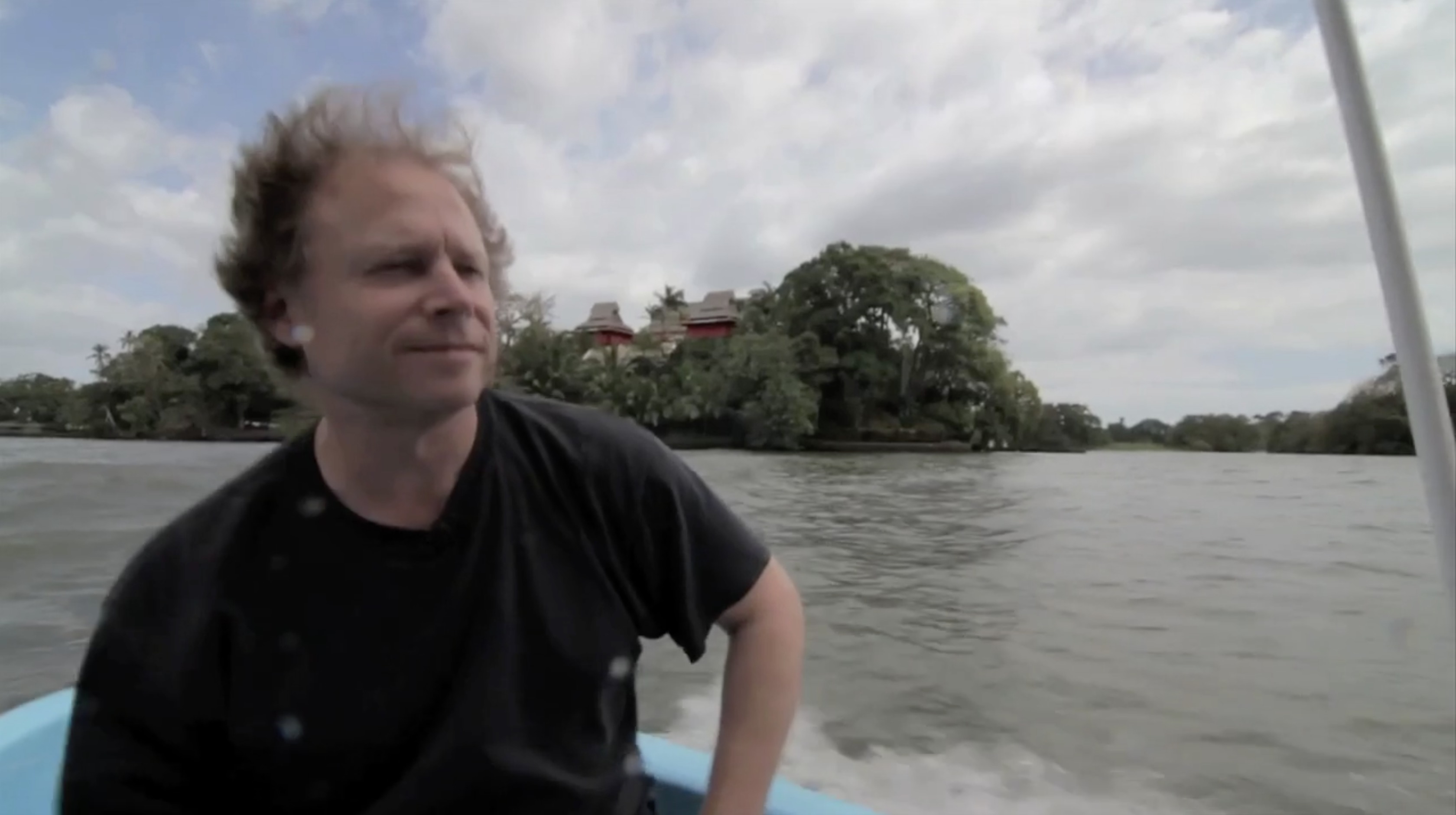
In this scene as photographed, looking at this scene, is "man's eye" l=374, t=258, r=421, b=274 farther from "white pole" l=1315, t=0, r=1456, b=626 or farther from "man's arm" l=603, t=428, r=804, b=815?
"white pole" l=1315, t=0, r=1456, b=626

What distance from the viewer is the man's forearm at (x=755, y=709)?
0.61 meters

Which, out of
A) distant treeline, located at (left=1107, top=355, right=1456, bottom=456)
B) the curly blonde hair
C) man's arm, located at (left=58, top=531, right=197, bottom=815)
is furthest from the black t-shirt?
distant treeline, located at (left=1107, top=355, right=1456, bottom=456)

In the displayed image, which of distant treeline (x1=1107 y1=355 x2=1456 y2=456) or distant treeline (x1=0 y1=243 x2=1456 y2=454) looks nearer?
distant treeline (x1=1107 y1=355 x2=1456 y2=456)

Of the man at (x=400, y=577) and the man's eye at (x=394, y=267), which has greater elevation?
the man's eye at (x=394, y=267)

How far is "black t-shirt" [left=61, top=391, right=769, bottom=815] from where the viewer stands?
19.1 inches

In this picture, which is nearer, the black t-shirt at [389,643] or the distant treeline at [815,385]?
the black t-shirt at [389,643]

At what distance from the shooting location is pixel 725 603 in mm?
598

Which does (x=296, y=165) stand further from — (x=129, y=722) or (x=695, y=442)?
(x=695, y=442)

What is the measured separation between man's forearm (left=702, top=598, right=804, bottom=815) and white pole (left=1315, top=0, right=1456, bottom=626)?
0.50 meters

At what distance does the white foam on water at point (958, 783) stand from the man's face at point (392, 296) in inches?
46.9

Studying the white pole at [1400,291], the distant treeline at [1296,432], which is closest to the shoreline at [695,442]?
the white pole at [1400,291]

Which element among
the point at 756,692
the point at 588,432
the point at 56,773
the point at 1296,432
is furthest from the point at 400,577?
the point at 1296,432

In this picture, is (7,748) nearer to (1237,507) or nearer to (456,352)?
(456,352)

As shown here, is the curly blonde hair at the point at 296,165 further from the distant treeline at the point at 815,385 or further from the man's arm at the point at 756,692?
the distant treeline at the point at 815,385
